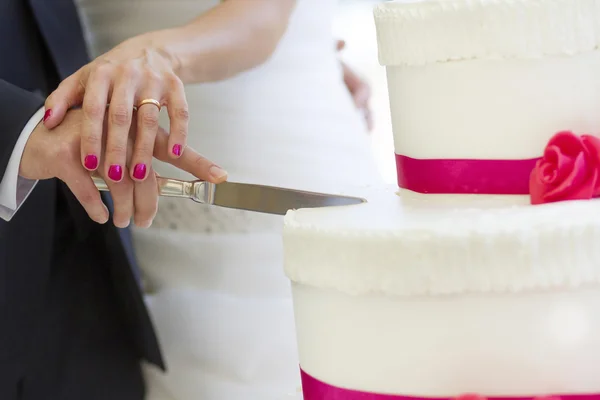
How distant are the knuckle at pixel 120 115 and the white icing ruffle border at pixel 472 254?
0.26 meters

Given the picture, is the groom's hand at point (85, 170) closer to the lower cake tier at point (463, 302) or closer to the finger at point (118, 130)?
the finger at point (118, 130)

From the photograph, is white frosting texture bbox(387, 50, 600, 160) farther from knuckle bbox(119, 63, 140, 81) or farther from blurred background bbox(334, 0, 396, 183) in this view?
blurred background bbox(334, 0, 396, 183)

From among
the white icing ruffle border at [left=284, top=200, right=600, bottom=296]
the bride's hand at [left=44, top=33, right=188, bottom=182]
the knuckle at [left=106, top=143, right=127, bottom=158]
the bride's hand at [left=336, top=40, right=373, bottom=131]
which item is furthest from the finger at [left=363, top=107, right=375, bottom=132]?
the white icing ruffle border at [left=284, top=200, right=600, bottom=296]

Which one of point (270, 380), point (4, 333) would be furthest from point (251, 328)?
point (4, 333)

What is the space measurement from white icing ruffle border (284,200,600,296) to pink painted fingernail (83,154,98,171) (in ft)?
0.89

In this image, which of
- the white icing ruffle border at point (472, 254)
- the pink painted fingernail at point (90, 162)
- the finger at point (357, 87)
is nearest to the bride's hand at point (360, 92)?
the finger at point (357, 87)

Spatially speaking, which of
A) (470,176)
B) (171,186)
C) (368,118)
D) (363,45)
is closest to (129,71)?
(171,186)

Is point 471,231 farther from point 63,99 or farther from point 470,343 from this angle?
point 63,99

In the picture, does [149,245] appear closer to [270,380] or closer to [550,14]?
[270,380]

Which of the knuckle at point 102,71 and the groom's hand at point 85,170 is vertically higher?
the knuckle at point 102,71

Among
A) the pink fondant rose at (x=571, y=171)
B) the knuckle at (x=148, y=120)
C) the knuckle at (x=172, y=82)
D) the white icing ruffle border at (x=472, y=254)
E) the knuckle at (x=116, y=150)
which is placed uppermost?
the knuckle at (x=172, y=82)

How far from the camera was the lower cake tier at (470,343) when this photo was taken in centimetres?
51

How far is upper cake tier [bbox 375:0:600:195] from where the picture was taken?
611 millimetres

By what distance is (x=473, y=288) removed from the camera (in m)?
0.51
